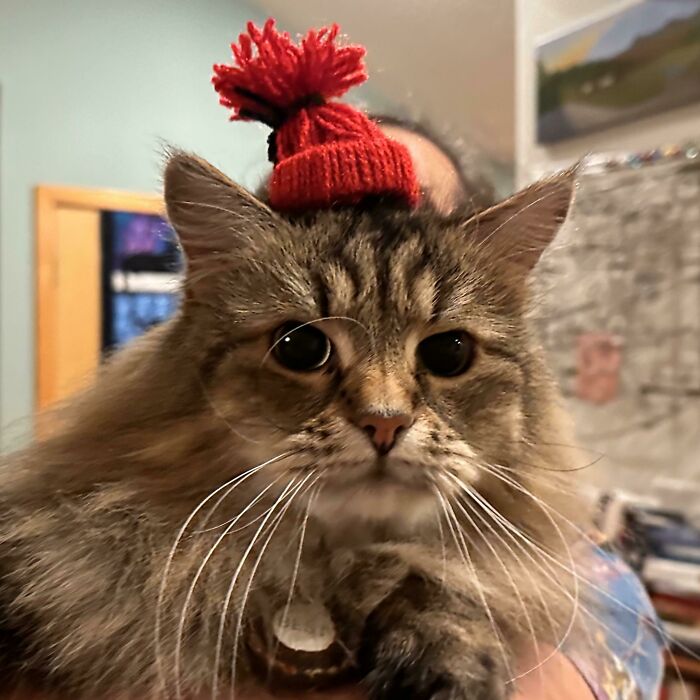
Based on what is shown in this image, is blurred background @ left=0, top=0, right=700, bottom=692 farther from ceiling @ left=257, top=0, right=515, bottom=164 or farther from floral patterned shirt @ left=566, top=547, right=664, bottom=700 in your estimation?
floral patterned shirt @ left=566, top=547, right=664, bottom=700

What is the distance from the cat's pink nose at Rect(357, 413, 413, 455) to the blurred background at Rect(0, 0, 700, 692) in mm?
343

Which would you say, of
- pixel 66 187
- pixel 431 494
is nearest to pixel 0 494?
pixel 431 494

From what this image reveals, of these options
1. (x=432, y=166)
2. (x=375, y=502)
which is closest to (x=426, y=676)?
(x=375, y=502)

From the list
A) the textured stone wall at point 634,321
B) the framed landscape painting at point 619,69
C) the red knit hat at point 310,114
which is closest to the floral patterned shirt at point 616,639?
the red knit hat at point 310,114

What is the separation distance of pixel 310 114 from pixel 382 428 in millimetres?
364

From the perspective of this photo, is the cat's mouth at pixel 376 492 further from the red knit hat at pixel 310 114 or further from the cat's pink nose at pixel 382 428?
the red knit hat at pixel 310 114

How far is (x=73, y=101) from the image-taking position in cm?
298

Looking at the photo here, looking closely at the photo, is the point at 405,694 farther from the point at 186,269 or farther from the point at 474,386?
the point at 186,269

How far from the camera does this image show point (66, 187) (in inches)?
119

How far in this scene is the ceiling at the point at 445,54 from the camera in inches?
67.7

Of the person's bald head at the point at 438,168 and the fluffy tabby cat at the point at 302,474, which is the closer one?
the fluffy tabby cat at the point at 302,474

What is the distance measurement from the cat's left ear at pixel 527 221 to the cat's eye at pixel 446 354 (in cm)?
13

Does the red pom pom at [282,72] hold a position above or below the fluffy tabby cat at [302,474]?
above

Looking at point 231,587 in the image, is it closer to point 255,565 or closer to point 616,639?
point 255,565
